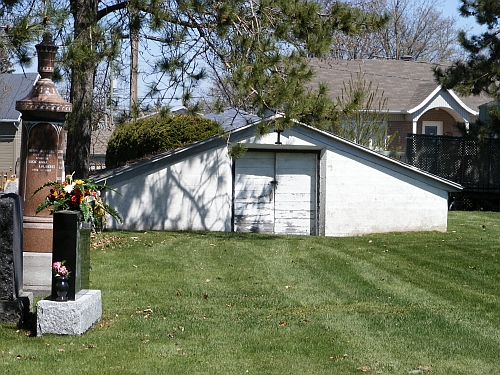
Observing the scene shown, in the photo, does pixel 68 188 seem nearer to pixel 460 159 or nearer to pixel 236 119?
pixel 236 119

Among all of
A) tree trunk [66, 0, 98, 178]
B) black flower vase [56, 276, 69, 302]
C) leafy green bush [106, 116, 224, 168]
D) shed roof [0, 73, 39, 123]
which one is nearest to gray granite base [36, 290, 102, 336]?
black flower vase [56, 276, 69, 302]

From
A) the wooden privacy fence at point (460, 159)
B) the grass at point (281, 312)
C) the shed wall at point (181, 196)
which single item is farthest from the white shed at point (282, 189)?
the wooden privacy fence at point (460, 159)

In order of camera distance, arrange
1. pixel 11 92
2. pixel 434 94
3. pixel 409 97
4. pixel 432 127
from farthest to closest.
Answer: pixel 11 92 < pixel 432 127 < pixel 409 97 < pixel 434 94

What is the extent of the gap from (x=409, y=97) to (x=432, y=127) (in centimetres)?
208

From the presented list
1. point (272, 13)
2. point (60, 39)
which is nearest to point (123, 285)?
point (60, 39)

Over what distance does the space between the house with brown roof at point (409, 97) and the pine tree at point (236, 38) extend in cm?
1464

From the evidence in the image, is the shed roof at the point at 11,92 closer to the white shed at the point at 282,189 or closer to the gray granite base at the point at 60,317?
the white shed at the point at 282,189

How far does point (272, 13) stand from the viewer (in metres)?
17.1

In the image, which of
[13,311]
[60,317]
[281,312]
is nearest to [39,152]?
[13,311]

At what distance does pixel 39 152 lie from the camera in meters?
10.6

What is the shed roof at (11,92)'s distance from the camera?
126 ft

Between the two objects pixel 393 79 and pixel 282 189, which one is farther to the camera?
pixel 393 79

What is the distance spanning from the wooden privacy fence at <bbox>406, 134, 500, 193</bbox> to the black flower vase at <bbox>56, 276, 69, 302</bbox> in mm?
20069

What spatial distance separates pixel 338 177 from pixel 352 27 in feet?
14.2
